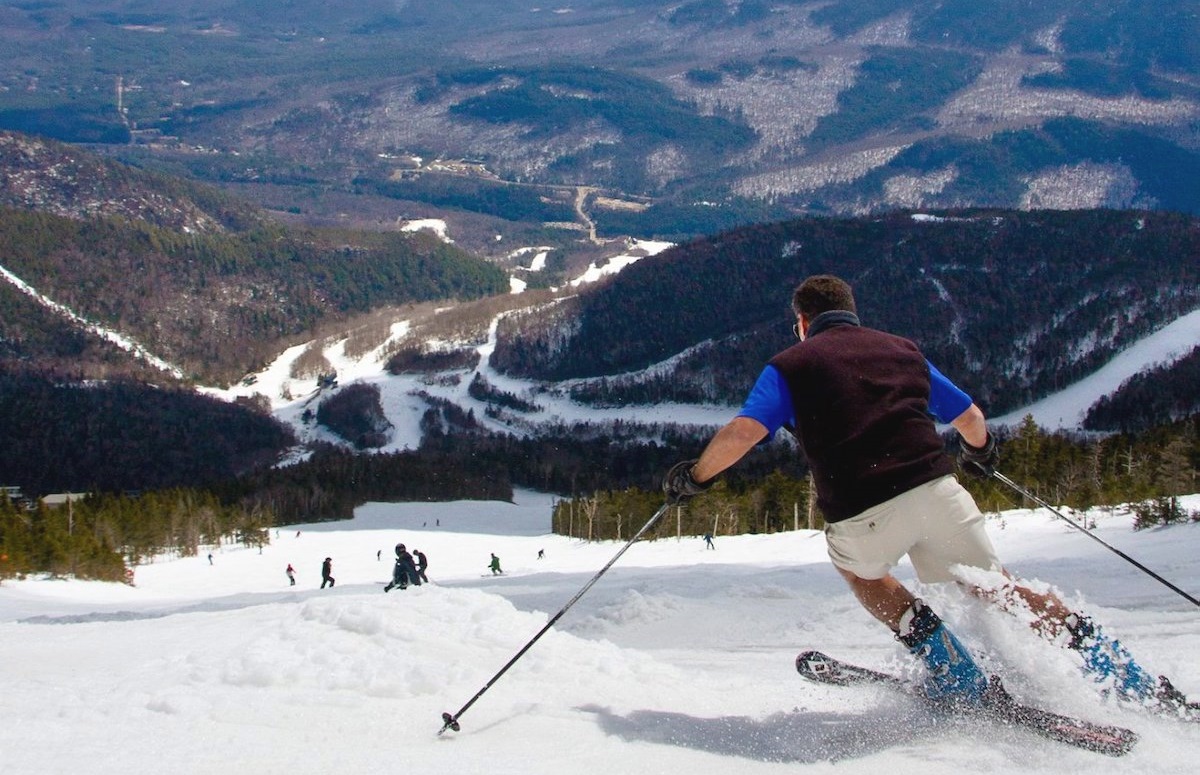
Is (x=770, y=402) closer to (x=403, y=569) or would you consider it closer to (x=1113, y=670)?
(x=1113, y=670)

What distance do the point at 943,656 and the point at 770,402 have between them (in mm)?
1895

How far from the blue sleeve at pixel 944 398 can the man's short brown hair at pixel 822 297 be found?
678 millimetres

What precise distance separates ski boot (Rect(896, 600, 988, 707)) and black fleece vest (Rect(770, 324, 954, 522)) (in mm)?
775

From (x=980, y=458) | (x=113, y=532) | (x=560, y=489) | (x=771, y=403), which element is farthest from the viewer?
(x=560, y=489)

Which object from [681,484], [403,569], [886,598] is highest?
[681,484]

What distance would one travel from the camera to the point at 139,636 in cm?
1145

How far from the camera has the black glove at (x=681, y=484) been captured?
25.6 feet

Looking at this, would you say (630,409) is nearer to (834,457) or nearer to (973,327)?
(973,327)

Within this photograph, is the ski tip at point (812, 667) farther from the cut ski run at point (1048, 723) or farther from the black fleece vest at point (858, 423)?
the black fleece vest at point (858, 423)

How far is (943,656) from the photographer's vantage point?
24.3ft

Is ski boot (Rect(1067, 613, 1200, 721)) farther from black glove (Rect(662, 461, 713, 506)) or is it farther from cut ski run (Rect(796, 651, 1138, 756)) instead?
black glove (Rect(662, 461, 713, 506))

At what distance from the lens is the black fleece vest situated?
7.25 meters

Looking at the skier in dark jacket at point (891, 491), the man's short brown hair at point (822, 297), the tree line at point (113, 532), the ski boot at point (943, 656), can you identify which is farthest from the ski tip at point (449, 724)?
the tree line at point (113, 532)

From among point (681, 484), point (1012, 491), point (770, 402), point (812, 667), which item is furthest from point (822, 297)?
point (1012, 491)
